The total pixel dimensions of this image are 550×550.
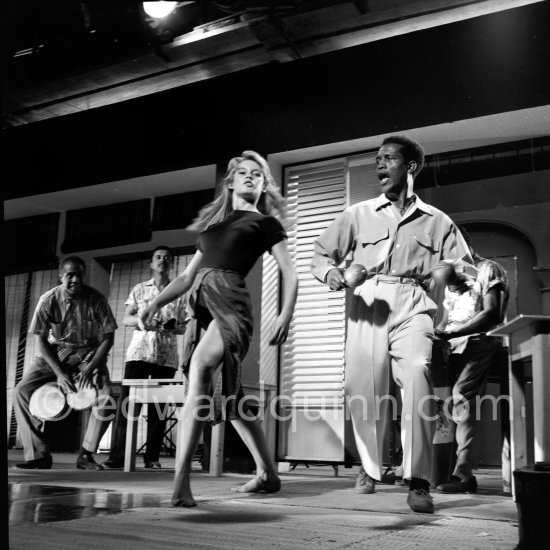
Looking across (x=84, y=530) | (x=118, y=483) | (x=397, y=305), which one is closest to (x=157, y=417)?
(x=118, y=483)

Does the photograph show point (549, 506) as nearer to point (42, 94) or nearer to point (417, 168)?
point (417, 168)

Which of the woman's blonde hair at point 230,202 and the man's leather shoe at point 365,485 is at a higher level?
the woman's blonde hair at point 230,202

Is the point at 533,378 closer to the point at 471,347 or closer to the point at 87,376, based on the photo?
the point at 471,347

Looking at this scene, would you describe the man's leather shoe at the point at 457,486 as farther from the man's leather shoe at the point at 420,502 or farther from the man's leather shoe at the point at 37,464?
the man's leather shoe at the point at 37,464

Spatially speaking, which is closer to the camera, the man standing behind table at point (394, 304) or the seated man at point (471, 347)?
the man standing behind table at point (394, 304)

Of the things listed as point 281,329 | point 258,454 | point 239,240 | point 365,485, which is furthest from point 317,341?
point 281,329

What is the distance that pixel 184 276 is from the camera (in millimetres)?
3100

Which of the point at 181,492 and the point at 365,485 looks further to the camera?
the point at 365,485

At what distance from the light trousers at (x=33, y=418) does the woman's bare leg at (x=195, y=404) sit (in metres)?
2.76

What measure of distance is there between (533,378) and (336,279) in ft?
3.34

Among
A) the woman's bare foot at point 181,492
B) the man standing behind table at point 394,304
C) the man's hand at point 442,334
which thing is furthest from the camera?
the man's hand at point 442,334

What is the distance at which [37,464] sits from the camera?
5.26 m

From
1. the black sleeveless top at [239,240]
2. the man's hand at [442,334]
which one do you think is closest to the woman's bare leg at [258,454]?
the black sleeveless top at [239,240]

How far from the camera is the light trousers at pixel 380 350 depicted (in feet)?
10.0
